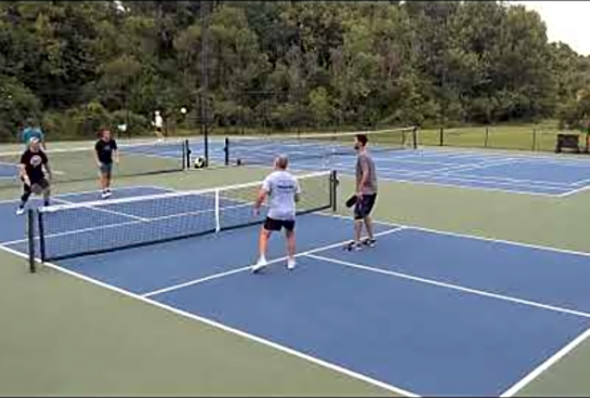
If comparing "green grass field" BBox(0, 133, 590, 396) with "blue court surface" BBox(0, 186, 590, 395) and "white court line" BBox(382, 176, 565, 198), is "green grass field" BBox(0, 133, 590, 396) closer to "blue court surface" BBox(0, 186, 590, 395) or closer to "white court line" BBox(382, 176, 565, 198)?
"blue court surface" BBox(0, 186, 590, 395)

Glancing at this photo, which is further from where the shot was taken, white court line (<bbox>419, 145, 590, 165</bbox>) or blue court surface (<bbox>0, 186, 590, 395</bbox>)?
white court line (<bbox>419, 145, 590, 165</bbox>)

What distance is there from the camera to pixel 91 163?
2302 cm

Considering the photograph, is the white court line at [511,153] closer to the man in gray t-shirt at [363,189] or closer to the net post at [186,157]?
the net post at [186,157]

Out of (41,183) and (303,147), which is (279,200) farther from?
(303,147)

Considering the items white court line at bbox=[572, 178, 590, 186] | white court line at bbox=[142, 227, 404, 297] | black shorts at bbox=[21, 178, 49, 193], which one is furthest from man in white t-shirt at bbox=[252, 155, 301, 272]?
white court line at bbox=[572, 178, 590, 186]

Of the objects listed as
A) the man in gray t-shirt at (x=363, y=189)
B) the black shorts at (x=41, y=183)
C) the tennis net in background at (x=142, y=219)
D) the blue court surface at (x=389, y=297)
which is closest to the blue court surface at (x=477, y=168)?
the tennis net in background at (x=142, y=219)

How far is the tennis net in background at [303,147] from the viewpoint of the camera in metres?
25.1

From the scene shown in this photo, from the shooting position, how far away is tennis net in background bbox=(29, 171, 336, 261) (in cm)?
988

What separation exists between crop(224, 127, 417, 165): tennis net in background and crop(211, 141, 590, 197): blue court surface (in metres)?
0.42

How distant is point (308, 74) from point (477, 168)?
2385cm

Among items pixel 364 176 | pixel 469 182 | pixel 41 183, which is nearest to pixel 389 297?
pixel 364 176

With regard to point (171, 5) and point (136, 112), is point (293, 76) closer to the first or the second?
point (136, 112)

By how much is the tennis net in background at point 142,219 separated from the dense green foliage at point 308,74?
291cm

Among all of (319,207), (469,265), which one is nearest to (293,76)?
(319,207)
